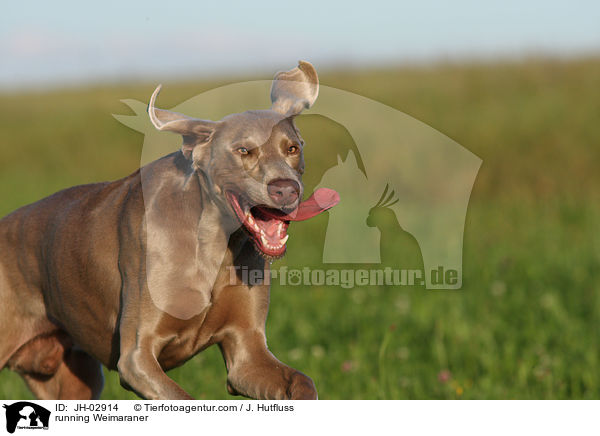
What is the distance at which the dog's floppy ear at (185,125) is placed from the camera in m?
2.10

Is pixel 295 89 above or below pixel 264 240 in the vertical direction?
above

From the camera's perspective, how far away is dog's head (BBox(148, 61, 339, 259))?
85.6 inches

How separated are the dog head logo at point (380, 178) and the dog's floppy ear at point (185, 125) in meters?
0.13

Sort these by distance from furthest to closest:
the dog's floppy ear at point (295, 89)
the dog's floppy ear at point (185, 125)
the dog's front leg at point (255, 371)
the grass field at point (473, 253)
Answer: the grass field at point (473, 253)
the dog's front leg at point (255, 371)
the dog's floppy ear at point (295, 89)
the dog's floppy ear at point (185, 125)

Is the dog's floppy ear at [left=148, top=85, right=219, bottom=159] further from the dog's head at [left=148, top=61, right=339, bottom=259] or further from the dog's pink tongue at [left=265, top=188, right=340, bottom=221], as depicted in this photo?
the dog's pink tongue at [left=265, top=188, right=340, bottom=221]

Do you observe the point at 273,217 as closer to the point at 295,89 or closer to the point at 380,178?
the point at 295,89

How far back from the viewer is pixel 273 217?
224 cm

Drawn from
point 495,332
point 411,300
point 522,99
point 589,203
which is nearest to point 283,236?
point 495,332

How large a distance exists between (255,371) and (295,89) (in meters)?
1.04
